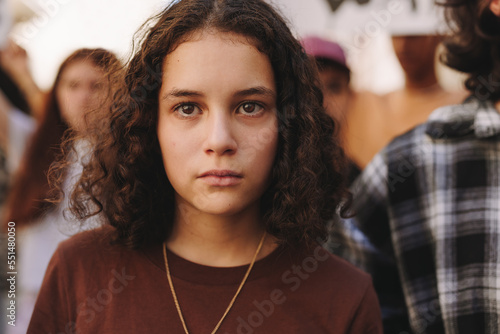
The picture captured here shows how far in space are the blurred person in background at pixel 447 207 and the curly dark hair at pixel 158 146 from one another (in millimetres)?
452

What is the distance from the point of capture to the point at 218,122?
128 cm

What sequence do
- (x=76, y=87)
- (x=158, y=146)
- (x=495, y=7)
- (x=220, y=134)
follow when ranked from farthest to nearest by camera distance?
(x=76, y=87), (x=495, y=7), (x=158, y=146), (x=220, y=134)

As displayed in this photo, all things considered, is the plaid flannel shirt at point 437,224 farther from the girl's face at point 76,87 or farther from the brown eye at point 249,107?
the girl's face at point 76,87

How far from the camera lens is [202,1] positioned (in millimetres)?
1457

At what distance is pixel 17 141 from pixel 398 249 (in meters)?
2.45

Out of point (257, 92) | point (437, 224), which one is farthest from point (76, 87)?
point (437, 224)

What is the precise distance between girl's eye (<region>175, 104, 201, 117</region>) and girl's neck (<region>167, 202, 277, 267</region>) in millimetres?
314

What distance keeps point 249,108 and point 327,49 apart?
148 cm

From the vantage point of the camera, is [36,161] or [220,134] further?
[36,161]

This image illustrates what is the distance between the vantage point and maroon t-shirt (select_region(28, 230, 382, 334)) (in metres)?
1.38

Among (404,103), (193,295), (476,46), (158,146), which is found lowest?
(404,103)

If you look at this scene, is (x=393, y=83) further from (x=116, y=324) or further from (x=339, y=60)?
(x=116, y=324)

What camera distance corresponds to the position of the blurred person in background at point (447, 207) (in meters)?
1.71

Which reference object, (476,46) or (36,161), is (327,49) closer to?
(476,46)
